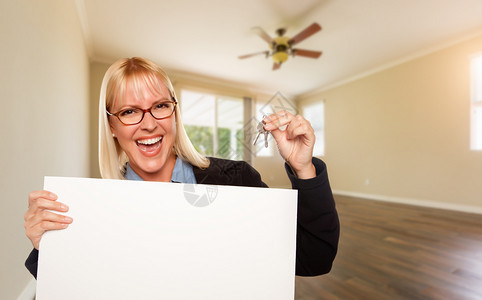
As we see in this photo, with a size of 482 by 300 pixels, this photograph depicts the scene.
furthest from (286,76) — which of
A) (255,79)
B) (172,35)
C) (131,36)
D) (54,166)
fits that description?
(54,166)

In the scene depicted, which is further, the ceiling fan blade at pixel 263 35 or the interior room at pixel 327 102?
the ceiling fan blade at pixel 263 35

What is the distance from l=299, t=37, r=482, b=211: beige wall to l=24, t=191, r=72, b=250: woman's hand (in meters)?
5.43

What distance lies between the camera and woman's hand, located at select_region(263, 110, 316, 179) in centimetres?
59

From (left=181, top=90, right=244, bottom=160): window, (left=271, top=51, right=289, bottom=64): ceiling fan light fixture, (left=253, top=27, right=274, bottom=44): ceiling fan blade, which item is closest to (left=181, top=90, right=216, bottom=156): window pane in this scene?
(left=181, top=90, right=244, bottom=160): window

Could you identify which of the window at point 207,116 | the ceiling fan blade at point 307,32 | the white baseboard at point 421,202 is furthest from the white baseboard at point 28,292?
the white baseboard at point 421,202

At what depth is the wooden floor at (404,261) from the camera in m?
1.61

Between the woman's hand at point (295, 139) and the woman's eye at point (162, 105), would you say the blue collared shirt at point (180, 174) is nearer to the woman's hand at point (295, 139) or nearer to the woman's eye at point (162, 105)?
the woman's eye at point (162, 105)

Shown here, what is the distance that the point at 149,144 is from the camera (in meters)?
0.74

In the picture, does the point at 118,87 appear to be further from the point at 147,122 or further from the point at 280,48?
the point at 280,48

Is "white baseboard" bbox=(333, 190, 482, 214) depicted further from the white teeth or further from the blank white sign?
the white teeth

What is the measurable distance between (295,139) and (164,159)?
0.42 meters

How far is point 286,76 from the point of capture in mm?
Result: 5547

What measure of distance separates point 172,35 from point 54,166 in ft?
9.02

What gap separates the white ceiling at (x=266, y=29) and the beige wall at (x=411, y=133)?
41 centimetres
